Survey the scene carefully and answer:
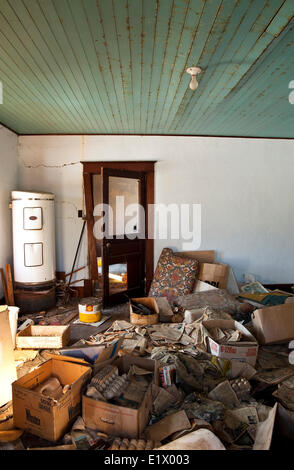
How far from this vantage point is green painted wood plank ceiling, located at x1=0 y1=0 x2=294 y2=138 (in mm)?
1741

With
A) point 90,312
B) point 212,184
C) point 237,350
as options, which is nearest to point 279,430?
point 237,350

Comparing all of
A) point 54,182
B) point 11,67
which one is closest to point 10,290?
point 54,182

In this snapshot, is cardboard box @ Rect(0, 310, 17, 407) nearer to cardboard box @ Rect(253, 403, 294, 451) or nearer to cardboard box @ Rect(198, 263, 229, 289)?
cardboard box @ Rect(253, 403, 294, 451)

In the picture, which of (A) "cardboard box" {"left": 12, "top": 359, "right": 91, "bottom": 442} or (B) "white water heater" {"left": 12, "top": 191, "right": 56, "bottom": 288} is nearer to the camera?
(A) "cardboard box" {"left": 12, "top": 359, "right": 91, "bottom": 442}

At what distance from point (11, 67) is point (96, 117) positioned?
134cm

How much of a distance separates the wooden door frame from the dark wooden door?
0.09 meters

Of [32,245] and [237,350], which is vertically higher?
[32,245]

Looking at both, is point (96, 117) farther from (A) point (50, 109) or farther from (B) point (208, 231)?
(B) point (208, 231)

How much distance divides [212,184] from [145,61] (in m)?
2.61

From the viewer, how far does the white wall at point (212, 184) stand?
443cm

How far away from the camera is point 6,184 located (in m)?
4.00

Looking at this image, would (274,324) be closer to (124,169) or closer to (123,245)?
(123,245)

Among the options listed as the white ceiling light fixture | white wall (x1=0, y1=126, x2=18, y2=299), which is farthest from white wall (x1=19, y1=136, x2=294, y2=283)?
the white ceiling light fixture

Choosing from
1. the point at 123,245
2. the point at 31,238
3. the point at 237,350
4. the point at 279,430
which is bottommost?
the point at 279,430
